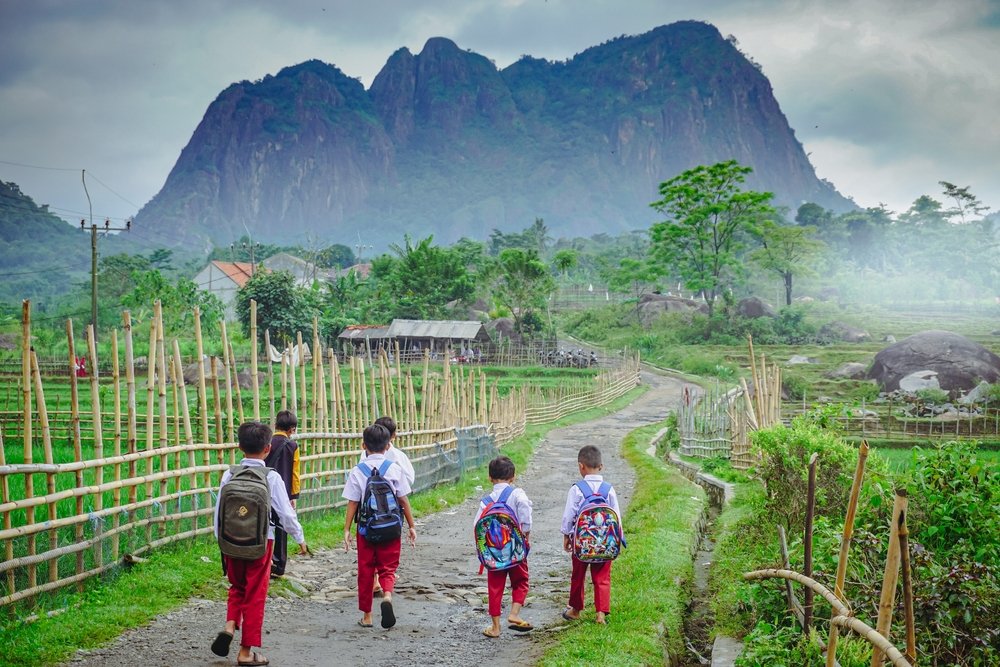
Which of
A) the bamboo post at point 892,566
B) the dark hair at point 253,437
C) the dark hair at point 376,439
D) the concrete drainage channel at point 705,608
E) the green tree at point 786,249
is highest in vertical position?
the green tree at point 786,249

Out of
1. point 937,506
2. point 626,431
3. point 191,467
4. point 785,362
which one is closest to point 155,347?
point 191,467

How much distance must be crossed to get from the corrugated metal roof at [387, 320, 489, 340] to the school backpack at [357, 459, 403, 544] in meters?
39.8

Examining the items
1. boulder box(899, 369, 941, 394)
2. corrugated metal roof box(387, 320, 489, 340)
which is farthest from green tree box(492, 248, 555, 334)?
boulder box(899, 369, 941, 394)

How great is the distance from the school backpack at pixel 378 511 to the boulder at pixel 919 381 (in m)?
30.1

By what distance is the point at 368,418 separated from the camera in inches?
500

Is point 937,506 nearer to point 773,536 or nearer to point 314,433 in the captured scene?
point 773,536

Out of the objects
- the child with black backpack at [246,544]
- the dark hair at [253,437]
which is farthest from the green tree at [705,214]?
the child with black backpack at [246,544]

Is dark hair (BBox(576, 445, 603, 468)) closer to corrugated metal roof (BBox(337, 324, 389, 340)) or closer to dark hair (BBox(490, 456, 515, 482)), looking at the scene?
dark hair (BBox(490, 456, 515, 482))

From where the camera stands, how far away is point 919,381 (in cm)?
3231

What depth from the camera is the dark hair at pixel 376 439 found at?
6.18m

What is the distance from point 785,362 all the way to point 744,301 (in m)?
15.1

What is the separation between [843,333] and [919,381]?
18745 millimetres

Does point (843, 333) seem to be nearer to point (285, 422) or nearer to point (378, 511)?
point (285, 422)

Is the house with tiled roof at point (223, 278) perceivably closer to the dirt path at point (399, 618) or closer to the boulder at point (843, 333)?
the boulder at point (843, 333)
